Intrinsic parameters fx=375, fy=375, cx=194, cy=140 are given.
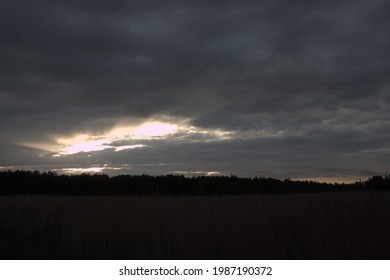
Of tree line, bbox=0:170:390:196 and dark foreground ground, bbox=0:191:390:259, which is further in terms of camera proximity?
tree line, bbox=0:170:390:196

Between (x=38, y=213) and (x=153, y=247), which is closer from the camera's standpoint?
(x=153, y=247)

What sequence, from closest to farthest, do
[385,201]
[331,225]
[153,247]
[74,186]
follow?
[331,225] → [153,247] → [385,201] → [74,186]

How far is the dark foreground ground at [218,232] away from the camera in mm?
7391

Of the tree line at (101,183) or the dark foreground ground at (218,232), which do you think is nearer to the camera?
the dark foreground ground at (218,232)

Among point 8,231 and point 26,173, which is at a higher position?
point 26,173

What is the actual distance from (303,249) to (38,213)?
10.3m

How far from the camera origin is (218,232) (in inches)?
347

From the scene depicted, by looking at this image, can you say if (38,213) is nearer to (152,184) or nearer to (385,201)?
(385,201)

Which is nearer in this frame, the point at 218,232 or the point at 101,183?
the point at 218,232

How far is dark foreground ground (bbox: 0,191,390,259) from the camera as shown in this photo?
7391mm

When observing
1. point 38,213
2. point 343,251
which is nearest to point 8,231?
point 38,213

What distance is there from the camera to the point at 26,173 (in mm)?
56281
